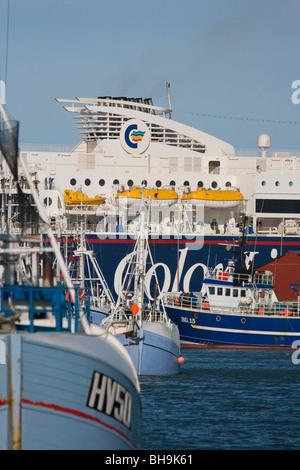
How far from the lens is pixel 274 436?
27391 millimetres

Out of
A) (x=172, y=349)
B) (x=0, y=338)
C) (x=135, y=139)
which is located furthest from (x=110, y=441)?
(x=135, y=139)

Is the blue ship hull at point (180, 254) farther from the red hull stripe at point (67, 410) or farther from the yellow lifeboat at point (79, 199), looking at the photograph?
the red hull stripe at point (67, 410)

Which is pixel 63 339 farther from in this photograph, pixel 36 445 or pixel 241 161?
pixel 241 161

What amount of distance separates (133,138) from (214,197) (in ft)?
31.1

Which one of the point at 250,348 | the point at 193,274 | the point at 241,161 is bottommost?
the point at 250,348

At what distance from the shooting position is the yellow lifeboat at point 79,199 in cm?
6800

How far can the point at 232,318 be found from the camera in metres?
55.8

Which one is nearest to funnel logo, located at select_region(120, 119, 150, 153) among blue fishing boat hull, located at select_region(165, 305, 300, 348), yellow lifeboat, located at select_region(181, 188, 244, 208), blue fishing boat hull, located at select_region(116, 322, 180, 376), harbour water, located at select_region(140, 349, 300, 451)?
yellow lifeboat, located at select_region(181, 188, 244, 208)

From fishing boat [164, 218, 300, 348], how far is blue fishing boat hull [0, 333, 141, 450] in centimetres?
3799

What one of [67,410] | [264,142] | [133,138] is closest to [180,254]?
[133,138]

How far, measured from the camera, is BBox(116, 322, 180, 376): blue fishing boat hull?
38781mm

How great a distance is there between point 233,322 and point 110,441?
38.3 m

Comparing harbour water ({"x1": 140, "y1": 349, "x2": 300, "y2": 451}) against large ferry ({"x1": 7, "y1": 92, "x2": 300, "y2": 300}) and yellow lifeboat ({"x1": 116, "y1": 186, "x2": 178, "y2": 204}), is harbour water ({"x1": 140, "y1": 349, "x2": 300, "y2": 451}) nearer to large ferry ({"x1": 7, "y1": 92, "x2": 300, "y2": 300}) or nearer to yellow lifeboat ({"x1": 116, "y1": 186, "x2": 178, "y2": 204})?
large ferry ({"x1": 7, "y1": 92, "x2": 300, "y2": 300})

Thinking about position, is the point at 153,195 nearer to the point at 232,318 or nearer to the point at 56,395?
the point at 232,318
